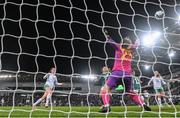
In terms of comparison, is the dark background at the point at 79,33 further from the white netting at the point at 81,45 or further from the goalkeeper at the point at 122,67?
the goalkeeper at the point at 122,67

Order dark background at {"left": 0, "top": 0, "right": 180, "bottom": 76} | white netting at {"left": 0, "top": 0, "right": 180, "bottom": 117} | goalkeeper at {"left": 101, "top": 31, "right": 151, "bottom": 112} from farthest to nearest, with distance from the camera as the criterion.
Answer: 1. dark background at {"left": 0, "top": 0, "right": 180, "bottom": 76}
2. white netting at {"left": 0, "top": 0, "right": 180, "bottom": 117}
3. goalkeeper at {"left": 101, "top": 31, "right": 151, "bottom": 112}

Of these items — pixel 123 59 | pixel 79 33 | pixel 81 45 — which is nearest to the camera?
pixel 123 59

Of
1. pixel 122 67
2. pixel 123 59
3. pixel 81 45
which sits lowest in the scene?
pixel 122 67

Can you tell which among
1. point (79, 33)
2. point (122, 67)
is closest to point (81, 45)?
point (79, 33)

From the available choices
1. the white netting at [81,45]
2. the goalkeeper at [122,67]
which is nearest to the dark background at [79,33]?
the white netting at [81,45]

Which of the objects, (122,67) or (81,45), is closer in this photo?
(122,67)

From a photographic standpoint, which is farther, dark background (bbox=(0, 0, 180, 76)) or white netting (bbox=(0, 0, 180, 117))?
dark background (bbox=(0, 0, 180, 76))

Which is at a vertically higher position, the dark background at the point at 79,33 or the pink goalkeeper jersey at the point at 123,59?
the dark background at the point at 79,33

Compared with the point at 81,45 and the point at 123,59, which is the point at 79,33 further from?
the point at 123,59

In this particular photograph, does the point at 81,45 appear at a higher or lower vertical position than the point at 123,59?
higher

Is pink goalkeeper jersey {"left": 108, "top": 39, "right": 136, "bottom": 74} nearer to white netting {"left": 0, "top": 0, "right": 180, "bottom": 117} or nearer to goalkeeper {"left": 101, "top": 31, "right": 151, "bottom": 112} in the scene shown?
goalkeeper {"left": 101, "top": 31, "right": 151, "bottom": 112}

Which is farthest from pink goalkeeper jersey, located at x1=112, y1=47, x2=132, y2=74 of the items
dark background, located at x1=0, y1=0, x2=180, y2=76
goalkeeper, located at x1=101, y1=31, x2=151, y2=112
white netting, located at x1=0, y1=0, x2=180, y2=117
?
dark background, located at x1=0, y1=0, x2=180, y2=76

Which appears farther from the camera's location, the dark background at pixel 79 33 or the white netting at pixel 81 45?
the dark background at pixel 79 33

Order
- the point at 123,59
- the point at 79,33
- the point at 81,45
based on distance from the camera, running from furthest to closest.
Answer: the point at 81,45
the point at 79,33
the point at 123,59
